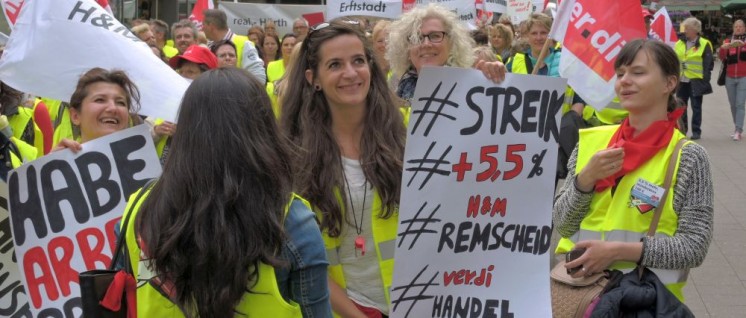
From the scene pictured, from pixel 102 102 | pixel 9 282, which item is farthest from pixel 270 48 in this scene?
pixel 9 282

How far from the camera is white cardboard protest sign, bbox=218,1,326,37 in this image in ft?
56.4

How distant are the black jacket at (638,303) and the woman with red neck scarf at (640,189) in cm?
9

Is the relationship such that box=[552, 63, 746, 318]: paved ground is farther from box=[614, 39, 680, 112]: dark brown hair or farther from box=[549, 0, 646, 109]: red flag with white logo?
box=[614, 39, 680, 112]: dark brown hair

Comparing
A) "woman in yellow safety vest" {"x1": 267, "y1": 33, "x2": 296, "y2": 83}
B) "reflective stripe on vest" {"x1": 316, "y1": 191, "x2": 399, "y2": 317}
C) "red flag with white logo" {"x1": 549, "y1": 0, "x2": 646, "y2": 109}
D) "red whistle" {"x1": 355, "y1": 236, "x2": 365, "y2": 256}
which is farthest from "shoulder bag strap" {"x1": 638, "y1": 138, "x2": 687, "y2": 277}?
"woman in yellow safety vest" {"x1": 267, "y1": 33, "x2": 296, "y2": 83}

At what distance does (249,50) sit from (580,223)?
7.54 metres

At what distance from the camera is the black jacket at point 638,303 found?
360 centimetres

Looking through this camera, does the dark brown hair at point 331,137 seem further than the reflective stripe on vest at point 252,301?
Yes

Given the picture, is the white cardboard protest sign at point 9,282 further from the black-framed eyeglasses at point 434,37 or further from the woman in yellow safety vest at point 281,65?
the woman in yellow safety vest at point 281,65

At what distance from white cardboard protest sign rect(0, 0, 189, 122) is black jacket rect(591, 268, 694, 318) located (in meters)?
2.03

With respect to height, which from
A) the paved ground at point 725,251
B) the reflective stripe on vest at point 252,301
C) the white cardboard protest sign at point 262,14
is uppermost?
the reflective stripe on vest at point 252,301

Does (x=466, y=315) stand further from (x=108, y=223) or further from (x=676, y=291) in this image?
(x=108, y=223)

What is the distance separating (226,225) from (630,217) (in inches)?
74.7

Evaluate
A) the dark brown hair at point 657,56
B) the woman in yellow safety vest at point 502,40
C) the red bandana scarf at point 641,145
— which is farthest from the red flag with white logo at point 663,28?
the red bandana scarf at point 641,145

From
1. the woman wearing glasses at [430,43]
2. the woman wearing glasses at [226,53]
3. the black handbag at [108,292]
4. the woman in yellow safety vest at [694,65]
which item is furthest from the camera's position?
the woman in yellow safety vest at [694,65]
